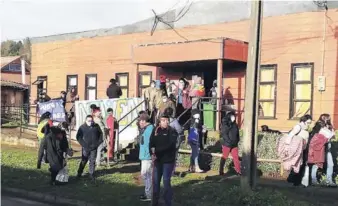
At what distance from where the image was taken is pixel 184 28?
66.0ft

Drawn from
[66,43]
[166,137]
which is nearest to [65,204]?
[166,137]

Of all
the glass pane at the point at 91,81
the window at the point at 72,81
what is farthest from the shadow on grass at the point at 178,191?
the window at the point at 72,81

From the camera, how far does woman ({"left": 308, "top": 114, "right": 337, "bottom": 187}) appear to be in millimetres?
11273

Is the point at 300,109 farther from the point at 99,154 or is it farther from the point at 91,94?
the point at 91,94

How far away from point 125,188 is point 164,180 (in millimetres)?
2347

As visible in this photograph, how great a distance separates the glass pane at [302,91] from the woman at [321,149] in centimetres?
530

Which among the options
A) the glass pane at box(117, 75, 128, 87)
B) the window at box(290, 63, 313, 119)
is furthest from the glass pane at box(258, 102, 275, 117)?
the glass pane at box(117, 75, 128, 87)

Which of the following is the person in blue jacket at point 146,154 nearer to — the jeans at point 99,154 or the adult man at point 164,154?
the adult man at point 164,154

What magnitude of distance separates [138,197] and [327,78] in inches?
346

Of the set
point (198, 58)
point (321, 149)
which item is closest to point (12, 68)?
point (198, 58)

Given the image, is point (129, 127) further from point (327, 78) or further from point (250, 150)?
point (250, 150)

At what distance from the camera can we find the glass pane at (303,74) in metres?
16.8

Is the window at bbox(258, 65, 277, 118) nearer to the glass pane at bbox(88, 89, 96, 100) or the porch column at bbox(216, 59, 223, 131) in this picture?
the porch column at bbox(216, 59, 223, 131)

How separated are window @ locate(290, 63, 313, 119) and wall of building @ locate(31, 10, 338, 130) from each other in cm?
Answer: 17
